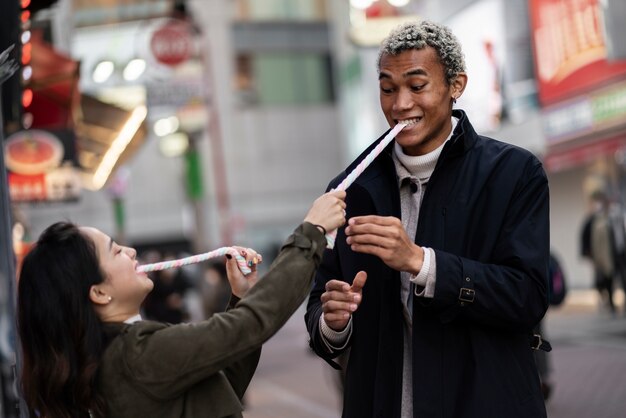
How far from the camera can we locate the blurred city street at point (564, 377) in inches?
373

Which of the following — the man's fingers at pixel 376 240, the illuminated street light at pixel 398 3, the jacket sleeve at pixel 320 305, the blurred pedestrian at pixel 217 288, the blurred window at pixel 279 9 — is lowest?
the blurred pedestrian at pixel 217 288

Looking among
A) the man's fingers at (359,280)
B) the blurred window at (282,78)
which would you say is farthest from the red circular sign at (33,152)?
the blurred window at (282,78)

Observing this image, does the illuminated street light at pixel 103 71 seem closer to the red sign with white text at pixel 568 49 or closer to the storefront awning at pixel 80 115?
the storefront awning at pixel 80 115

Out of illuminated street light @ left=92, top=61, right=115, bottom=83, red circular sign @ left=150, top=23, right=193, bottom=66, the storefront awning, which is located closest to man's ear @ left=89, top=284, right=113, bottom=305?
the storefront awning

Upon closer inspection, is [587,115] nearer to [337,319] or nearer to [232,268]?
[232,268]

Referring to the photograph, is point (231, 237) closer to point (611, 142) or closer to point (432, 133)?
point (611, 142)

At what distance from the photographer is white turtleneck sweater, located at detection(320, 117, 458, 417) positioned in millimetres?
2990

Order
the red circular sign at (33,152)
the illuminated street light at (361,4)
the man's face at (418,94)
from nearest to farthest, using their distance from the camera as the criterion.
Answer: the man's face at (418,94) < the red circular sign at (33,152) < the illuminated street light at (361,4)

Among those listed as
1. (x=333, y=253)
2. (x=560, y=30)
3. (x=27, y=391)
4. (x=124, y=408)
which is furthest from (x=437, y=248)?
(x=560, y=30)

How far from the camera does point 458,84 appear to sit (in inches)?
124

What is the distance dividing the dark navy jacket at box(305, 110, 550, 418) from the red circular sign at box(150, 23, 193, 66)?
14232 mm

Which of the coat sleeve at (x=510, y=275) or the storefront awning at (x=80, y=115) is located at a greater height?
the storefront awning at (x=80, y=115)

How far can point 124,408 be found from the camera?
2.71 metres

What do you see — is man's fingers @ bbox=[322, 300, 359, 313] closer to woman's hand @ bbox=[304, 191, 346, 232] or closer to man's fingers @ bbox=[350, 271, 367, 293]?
man's fingers @ bbox=[350, 271, 367, 293]
